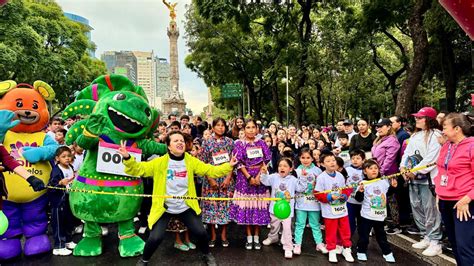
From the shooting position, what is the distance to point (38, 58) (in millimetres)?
15562

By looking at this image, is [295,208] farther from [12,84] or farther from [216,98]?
[216,98]

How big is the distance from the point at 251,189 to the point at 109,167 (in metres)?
1.89

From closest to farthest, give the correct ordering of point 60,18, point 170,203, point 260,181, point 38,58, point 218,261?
1. point 170,203
2. point 218,261
3. point 260,181
4. point 38,58
5. point 60,18

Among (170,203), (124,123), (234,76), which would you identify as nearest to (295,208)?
(170,203)

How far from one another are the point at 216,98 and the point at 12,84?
30.4 m

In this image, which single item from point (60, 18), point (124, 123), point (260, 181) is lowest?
point (260, 181)

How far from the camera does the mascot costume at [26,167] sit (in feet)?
13.7

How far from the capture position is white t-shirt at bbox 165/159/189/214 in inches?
154

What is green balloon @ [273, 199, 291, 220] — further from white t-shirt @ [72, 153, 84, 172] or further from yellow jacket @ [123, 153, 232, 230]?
white t-shirt @ [72, 153, 84, 172]

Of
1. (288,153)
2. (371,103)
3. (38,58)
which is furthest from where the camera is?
(371,103)

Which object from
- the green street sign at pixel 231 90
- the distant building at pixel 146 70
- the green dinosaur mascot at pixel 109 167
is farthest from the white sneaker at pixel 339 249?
the distant building at pixel 146 70

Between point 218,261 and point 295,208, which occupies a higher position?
point 295,208

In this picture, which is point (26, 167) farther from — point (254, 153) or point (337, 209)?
point (337, 209)

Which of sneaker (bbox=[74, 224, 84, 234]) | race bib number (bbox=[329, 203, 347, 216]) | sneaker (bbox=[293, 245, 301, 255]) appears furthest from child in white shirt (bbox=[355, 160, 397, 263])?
sneaker (bbox=[74, 224, 84, 234])
